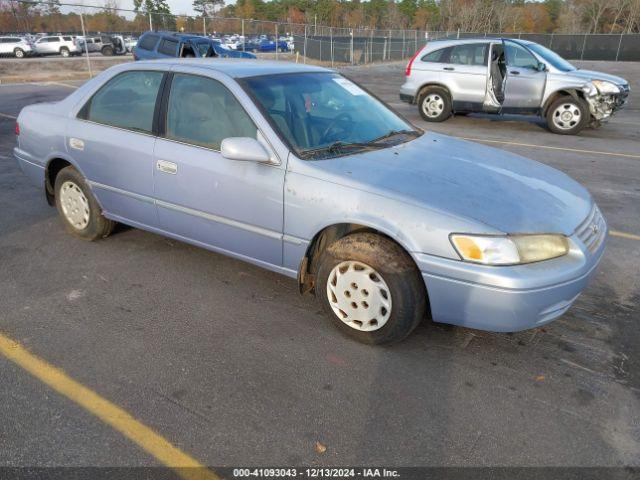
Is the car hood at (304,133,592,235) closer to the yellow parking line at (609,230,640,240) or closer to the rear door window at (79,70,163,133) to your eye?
the rear door window at (79,70,163,133)

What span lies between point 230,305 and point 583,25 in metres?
89.1

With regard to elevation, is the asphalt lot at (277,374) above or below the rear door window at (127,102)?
below

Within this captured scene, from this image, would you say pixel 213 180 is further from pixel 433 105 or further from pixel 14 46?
pixel 14 46

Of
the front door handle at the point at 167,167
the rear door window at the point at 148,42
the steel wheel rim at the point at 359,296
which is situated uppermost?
the rear door window at the point at 148,42

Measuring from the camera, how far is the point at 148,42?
52.5 ft

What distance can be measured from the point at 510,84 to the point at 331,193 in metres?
8.97

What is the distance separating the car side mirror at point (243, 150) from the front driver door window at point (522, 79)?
8.92 metres

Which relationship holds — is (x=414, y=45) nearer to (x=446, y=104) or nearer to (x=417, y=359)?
(x=446, y=104)

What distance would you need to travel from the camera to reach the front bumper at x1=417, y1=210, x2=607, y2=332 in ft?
8.64

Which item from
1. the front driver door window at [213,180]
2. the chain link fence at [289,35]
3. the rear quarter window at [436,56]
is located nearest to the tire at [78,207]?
the front driver door window at [213,180]

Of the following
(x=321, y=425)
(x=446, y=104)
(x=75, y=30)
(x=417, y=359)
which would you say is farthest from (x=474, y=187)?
(x=75, y=30)

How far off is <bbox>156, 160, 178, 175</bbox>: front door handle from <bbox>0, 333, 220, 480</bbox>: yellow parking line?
1.44 metres

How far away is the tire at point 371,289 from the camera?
9.41 feet

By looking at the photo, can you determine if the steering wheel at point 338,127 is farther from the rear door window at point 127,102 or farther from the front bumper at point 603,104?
the front bumper at point 603,104
